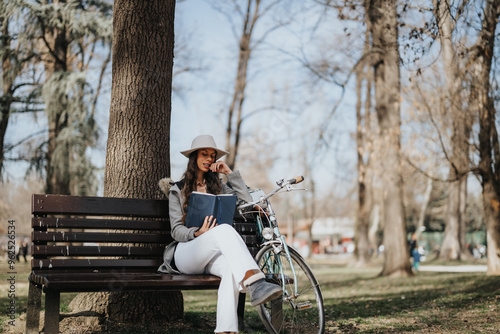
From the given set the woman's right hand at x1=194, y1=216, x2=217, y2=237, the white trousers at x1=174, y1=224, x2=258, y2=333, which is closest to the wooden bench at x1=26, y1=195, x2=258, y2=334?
the white trousers at x1=174, y1=224, x2=258, y2=333

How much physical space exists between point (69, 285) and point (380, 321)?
348 cm

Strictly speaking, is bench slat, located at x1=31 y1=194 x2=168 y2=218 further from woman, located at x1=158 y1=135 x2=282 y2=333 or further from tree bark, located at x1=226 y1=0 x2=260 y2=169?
tree bark, located at x1=226 y1=0 x2=260 y2=169

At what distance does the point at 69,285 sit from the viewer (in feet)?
11.5

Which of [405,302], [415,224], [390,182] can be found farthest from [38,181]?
[415,224]

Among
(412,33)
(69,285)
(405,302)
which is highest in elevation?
(412,33)

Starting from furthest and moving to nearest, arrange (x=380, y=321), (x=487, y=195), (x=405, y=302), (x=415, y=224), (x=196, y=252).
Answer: (x=415, y=224)
(x=487, y=195)
(x=405, y=302)
(x=380, y=321)
(x=196, y=252)

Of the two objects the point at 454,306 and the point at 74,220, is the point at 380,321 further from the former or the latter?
the point at 74,220

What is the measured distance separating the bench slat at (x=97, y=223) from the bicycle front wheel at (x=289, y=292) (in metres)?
1.04

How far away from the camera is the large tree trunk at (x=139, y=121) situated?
5141 millimetres

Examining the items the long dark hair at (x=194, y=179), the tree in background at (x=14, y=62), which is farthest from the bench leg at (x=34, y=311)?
the tree in background at (x=14, y=62)

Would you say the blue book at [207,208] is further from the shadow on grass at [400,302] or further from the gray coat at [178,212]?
the shadow on grass at [400,302]

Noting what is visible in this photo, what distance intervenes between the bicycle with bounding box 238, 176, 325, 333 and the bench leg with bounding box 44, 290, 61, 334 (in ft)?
4.75

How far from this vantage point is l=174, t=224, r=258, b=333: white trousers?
3824 mm

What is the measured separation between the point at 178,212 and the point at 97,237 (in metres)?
0.69
